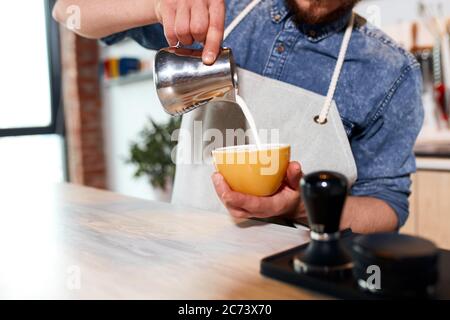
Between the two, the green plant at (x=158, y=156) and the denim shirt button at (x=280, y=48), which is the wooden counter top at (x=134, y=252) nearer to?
the denim shirt button at (x=280, y=48)

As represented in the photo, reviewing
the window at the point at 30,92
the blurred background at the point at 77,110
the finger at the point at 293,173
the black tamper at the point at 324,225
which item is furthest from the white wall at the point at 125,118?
the black tamper at the point at 324,225

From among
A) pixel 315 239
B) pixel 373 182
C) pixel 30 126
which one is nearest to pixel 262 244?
pixel 315 239

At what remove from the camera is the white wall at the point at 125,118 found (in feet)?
12.9

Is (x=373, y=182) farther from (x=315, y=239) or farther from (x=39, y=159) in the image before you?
A: (x=39, y=159)

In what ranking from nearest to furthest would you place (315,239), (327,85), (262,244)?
(315,239) → (262,244) → (327,85)

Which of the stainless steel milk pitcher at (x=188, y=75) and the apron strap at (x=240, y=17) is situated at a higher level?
the apron strap at (x=240, y=17)

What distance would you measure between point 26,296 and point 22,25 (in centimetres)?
419

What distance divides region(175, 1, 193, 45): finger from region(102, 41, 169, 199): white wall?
2.90 m

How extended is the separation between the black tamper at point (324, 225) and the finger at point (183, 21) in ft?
1.40

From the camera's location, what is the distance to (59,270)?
1.90ft

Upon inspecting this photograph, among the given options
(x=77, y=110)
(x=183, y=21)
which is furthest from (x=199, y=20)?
(x=77, y=110)

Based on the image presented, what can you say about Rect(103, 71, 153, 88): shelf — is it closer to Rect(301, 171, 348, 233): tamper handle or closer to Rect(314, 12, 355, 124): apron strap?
Rect(314, 12, 355, 124): apron strap

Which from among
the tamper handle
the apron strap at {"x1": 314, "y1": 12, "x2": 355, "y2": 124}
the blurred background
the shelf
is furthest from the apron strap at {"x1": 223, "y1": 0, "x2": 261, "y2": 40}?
the shelf

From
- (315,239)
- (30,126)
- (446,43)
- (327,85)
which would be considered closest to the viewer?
(315,239)
